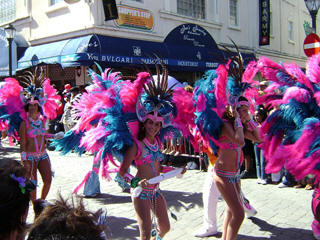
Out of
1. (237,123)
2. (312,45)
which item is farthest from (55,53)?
(237,123)

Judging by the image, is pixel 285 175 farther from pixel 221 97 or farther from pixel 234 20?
pixel 234 20

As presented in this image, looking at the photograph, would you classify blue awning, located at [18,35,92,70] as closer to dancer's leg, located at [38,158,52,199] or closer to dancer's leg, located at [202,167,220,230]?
dancer's leg, located at [38,158,52,199]

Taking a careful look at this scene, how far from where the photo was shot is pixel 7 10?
1577 centimetres

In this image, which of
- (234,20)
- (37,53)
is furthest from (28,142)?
(234,20)

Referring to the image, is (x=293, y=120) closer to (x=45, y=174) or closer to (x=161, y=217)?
(x=161, y=217)

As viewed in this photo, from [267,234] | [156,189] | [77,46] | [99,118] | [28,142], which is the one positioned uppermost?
[77,46]

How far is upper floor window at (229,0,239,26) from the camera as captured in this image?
17.6 metres

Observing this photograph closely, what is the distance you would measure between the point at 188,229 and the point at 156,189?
142cm

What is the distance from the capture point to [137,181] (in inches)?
119

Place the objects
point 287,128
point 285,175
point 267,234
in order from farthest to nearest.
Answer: point 285,175, point 267,234, point 287,128

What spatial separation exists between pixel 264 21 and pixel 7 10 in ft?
43.9

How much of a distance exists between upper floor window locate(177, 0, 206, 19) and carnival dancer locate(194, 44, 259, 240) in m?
12.0

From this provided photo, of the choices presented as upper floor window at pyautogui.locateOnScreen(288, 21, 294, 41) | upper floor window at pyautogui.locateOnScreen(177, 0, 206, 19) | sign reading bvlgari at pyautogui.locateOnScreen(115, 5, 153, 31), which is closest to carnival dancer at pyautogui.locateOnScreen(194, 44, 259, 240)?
sign reading bvlgari at pyautogui.locateOnScreen(115, 5, 153, 31)

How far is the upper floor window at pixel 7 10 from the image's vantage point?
A: 15.4m
